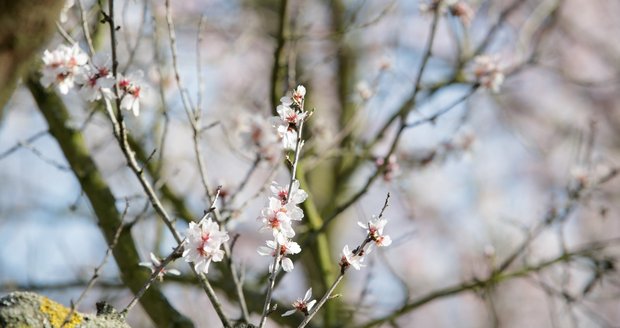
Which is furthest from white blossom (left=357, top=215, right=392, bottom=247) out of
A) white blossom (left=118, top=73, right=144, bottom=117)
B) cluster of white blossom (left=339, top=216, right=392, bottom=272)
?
white blossom (left=118, top=73, right=144, bottom=117)

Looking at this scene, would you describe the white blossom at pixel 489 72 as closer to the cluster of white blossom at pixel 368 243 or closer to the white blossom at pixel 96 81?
the cluster of white blossom at pixel 368 243

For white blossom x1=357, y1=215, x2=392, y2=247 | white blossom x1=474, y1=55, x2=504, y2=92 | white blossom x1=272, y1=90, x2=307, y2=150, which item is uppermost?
white blossom x1=474, y1=55, x2=504, y2=92

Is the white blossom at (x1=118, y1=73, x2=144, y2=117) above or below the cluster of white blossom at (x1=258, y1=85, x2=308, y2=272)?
above

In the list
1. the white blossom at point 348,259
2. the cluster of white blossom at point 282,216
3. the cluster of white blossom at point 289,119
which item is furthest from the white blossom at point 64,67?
the white blossom at point 348,259

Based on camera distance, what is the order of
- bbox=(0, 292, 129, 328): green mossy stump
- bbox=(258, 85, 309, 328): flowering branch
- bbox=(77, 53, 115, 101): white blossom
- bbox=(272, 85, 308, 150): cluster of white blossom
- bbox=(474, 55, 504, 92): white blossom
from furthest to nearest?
bbox=(474, 55, 504, 92): white blossom, bbox=(77, 53, 115, 101): white blossom, bbox=(272, 85, 308, 150): cluster of white blossom, bbox=(258, 85, 309, 328): flowering branch, bbox=(0, 292, 129, 328): green mossy stump

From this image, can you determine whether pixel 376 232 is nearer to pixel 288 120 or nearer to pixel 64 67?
pixel 288 120

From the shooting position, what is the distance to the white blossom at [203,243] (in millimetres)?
2084

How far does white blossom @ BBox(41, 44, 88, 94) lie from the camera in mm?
2363

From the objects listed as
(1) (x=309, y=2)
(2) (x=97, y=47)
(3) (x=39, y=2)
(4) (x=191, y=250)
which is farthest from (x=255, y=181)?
(3) (x=39, y=2)

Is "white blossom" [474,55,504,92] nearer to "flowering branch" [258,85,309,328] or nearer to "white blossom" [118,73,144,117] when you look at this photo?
"flowering branch" [258,85,309,328]

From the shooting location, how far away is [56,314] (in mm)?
1959

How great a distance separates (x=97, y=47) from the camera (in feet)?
12.3

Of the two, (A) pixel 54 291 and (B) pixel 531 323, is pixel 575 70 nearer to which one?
(B) pixel 531 323

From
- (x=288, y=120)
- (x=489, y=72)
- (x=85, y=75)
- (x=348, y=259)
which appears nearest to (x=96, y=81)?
(x=85, y=75)
